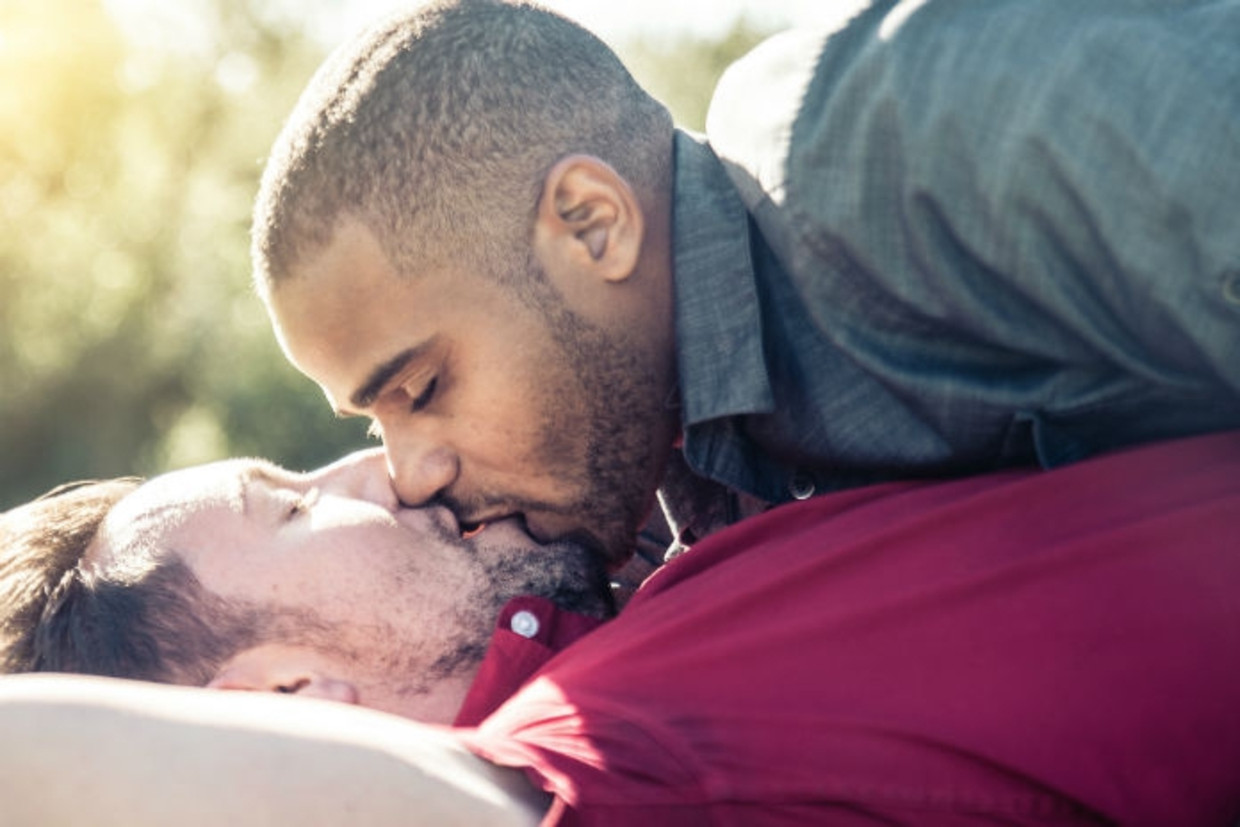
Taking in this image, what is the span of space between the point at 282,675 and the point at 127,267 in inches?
578

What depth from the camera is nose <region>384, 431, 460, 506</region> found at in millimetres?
2844

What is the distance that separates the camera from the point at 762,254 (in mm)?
2643

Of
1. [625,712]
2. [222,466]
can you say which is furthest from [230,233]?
[625,712]

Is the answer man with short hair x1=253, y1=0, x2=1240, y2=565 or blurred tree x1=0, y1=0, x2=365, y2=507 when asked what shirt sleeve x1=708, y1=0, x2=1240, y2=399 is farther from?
blurred tree x1=0, y1=0, x2=365, y2=507

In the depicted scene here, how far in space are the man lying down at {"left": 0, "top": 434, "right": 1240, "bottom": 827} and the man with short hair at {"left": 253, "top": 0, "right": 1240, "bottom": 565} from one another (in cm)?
19

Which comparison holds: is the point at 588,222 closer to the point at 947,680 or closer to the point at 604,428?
the point at 604,428

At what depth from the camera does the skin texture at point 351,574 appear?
270 cm

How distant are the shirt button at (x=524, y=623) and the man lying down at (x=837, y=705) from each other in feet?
1.31

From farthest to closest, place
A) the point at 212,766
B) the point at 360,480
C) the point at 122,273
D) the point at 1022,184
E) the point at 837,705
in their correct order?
1. the point at 122,273
2. the point at 360,480
3. the point at 1022,184
4. the point at 837,705
5. the point at 212,766

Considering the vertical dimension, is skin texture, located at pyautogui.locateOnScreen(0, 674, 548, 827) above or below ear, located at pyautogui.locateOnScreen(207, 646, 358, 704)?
above

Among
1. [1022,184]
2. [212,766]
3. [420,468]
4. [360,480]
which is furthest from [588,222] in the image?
[212,766]

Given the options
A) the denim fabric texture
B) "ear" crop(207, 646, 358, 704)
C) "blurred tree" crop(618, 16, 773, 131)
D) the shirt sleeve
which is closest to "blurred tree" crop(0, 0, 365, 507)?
"blurred tree" crop(618, 16, 773, 131)

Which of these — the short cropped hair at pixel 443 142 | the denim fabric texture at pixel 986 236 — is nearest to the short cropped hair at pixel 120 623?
the short cropped hair at pixel 443 142

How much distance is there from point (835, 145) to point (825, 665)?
31.6 inches
